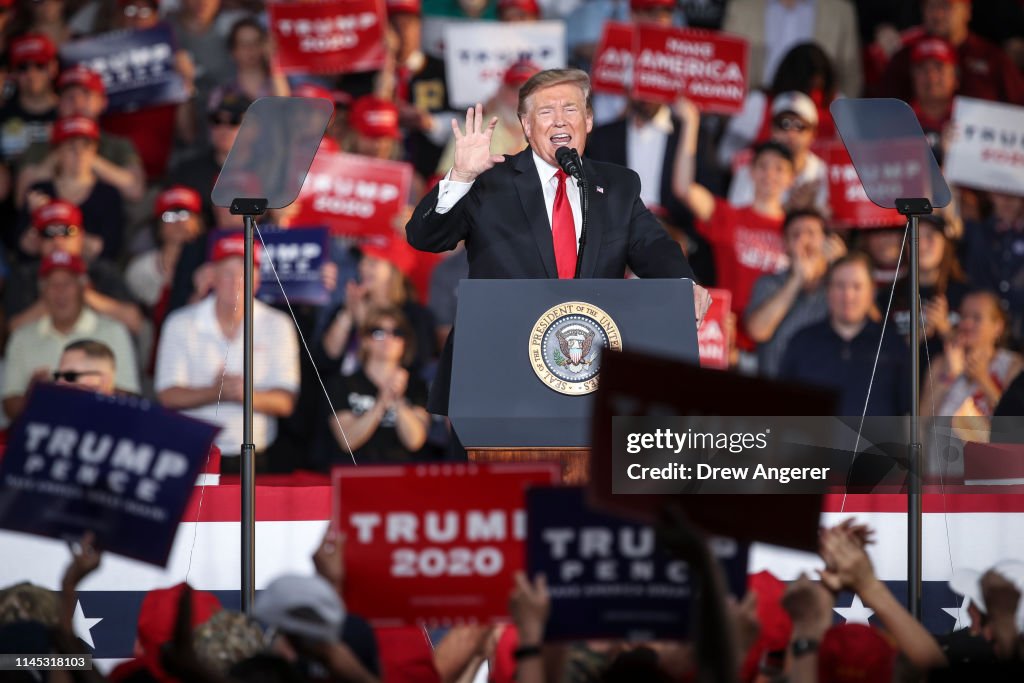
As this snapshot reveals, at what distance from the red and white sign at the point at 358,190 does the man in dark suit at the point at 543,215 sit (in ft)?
9.97

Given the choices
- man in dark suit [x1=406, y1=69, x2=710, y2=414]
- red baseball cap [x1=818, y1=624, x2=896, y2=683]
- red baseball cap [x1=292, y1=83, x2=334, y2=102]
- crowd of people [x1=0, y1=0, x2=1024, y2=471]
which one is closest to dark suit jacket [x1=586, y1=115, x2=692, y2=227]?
crowd of people [x1=0, y1=0, x2=1024, y2=471]

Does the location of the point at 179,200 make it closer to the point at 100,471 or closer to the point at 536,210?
the point at 536,210

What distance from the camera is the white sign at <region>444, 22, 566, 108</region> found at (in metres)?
8.00

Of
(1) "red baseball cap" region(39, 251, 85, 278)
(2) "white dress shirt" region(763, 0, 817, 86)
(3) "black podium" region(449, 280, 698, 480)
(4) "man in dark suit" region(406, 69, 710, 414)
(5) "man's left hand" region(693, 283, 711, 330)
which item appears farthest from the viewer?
(2) "white dress shirt" region(763, 0, 817, 86)

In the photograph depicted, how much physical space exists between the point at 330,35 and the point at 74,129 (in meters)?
1.26

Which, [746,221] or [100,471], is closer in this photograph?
[100,471]

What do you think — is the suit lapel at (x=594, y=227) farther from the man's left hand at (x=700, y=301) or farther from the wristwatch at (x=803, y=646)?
the wristwatch at (x=803, y=646)

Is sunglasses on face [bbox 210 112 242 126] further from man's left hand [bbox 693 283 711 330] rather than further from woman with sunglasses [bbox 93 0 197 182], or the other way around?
man's left hand [bbox 693 283 711 330]

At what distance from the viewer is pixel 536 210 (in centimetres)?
444

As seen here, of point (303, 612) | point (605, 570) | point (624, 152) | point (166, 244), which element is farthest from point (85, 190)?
point (605, 570)

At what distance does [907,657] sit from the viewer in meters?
3.67

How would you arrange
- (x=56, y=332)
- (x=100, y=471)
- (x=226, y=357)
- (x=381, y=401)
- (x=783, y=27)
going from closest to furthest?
(x=100, y=471)
(x=381, y=401)
(x=226, y=357)
(x=56, y=332)
(x=783, y=27)

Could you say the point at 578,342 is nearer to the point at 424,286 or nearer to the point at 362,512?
the point at 362,512

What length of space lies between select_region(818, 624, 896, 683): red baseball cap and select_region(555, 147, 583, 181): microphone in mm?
1278
